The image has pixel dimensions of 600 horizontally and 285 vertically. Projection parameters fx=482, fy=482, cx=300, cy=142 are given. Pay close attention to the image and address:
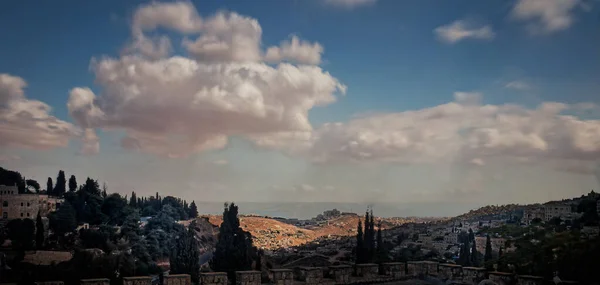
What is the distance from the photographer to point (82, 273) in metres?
41.7

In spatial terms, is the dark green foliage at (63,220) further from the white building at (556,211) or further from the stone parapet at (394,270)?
the white building at (556,211)

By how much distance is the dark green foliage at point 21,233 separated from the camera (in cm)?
5833

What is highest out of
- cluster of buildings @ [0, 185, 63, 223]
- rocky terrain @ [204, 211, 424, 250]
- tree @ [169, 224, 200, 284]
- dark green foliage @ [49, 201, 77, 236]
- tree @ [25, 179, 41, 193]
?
tree @ [25, 179, 41, 193]

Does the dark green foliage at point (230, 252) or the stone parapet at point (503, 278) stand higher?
the stone parapet at point (503, 278)

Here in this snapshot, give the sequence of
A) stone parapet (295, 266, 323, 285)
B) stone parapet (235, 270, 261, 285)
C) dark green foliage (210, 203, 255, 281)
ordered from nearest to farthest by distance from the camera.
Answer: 1. stone parapet (235, 270, 261, 285)
2. stone parapet (295, 266, 323, 285)
3. dark green foliage (210, 203, 255, 281)

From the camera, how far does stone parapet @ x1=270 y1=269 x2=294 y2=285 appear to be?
36.5 ft

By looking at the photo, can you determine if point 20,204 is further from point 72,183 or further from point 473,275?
point 473,275

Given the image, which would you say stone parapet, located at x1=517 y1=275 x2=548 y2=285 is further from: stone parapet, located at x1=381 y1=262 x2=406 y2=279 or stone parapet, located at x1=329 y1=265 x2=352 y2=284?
stone parapet, located at x1=329 y1=265 x2=352 y2=284

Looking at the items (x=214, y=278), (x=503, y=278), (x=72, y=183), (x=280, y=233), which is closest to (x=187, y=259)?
(x=214, y=278)

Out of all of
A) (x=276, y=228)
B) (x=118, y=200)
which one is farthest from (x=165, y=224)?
(x=276, y=228)

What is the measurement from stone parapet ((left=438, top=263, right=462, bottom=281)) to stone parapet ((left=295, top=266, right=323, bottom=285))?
11.3ft

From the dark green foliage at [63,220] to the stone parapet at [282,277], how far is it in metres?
67.2

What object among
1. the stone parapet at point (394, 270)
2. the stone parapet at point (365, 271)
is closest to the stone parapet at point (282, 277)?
the stone parapet at point (365, 271)

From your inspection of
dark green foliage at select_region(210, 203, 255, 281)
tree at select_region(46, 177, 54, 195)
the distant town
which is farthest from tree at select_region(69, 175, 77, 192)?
dark green foliage at select_region(210, 203, 255, 281)
